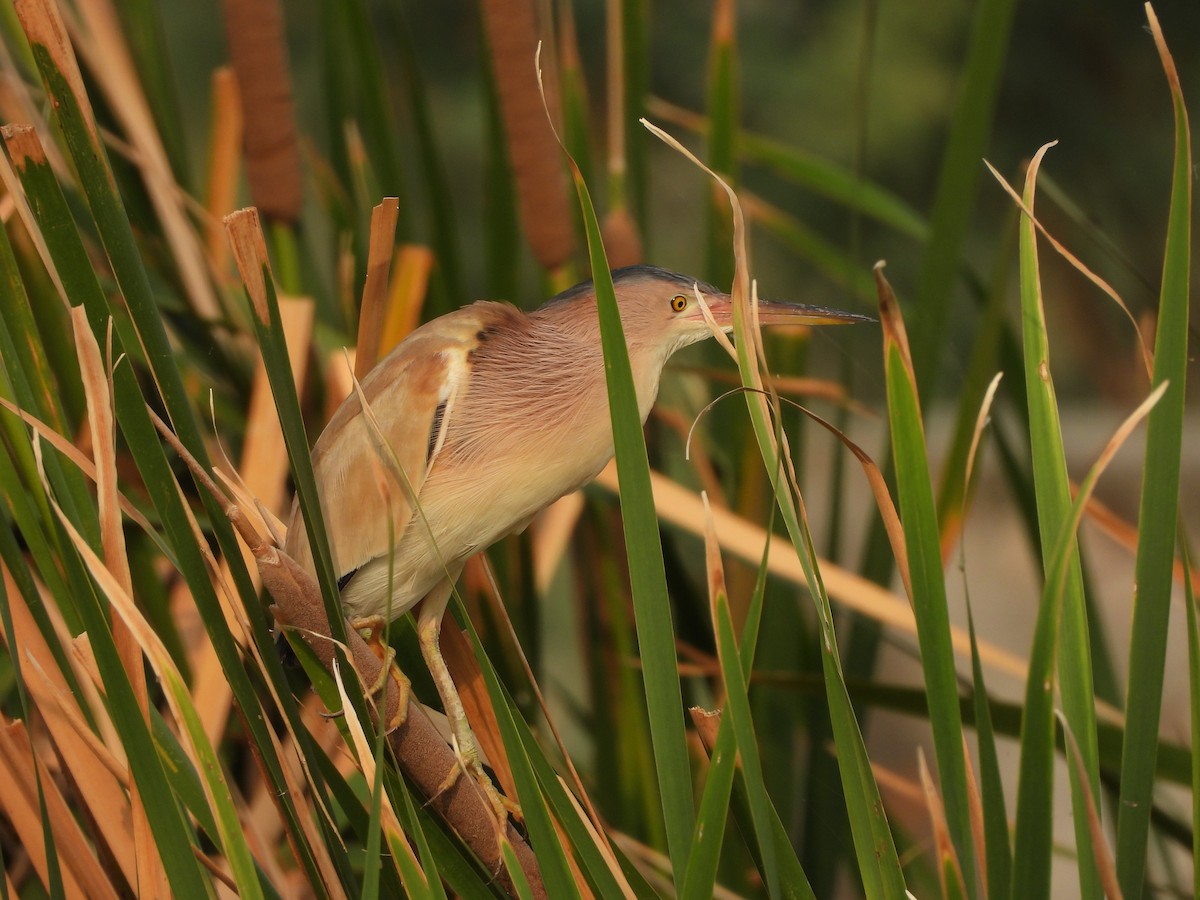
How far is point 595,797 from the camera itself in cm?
93

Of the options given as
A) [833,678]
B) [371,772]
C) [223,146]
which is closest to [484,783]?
[371,772]

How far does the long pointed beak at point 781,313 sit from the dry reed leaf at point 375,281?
17cm

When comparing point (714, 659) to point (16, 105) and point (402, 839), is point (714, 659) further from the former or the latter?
point (16, 105)

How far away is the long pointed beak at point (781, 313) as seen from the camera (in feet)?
2.07

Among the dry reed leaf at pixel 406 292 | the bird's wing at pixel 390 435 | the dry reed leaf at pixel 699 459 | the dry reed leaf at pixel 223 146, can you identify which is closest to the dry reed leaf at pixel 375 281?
the bird's wing at pixel 390 435

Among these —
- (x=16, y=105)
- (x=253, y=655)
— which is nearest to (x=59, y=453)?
(x=253, y=655)

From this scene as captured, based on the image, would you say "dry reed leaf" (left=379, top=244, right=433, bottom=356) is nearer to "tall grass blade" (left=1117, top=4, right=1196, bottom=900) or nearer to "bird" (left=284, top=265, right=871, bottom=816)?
"bird" (left=284, top=265, right=871, bottom=816)

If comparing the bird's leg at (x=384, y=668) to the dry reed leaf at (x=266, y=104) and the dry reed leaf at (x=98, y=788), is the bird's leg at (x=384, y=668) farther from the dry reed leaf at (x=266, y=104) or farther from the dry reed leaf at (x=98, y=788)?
the dry reed leaf at (x=266, y=104)

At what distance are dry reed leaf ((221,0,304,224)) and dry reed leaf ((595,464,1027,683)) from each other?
0.32m

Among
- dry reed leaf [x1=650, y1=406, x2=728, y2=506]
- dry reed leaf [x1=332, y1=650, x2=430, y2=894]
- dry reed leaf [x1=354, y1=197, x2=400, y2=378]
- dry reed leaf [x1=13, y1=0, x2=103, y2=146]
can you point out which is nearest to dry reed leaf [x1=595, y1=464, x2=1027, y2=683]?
dry reed leaf [x1=650, y1=406, x2=728, y2=506]

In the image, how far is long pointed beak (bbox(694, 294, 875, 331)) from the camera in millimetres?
631

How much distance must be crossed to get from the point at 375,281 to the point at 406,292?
326mm

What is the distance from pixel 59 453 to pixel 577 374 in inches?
10.5

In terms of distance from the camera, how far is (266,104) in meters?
0.86
